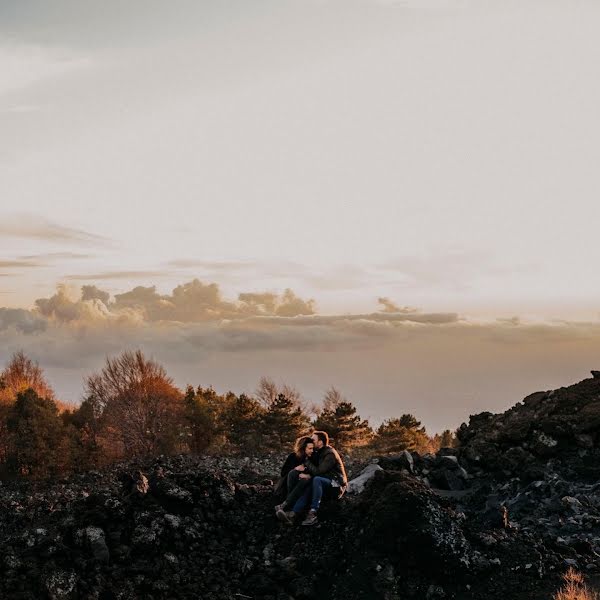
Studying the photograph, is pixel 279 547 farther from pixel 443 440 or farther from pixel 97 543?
pixel 443 440

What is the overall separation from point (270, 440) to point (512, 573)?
22832 millimetres

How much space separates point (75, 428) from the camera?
30.7 metres

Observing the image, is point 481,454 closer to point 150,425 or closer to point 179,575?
point 179,575

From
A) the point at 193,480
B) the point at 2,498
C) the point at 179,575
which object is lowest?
the point at 2,498

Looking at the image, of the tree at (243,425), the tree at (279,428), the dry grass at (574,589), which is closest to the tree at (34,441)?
the tree at (243,425)

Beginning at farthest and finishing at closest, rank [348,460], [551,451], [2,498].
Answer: [348,460] → [2,498] → [551,451]

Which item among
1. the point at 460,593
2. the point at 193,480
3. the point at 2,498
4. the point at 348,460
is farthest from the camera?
the point at 348,460

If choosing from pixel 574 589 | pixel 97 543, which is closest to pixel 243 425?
pixel 97 543

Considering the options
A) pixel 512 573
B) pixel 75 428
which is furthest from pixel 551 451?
pixel 75 428

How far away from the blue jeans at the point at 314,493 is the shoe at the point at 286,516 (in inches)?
4.1

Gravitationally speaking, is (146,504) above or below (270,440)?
above

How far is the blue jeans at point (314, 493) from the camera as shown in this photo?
11984 millimetres

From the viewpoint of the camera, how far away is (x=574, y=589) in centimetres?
1033

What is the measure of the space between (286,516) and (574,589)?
4816mm
